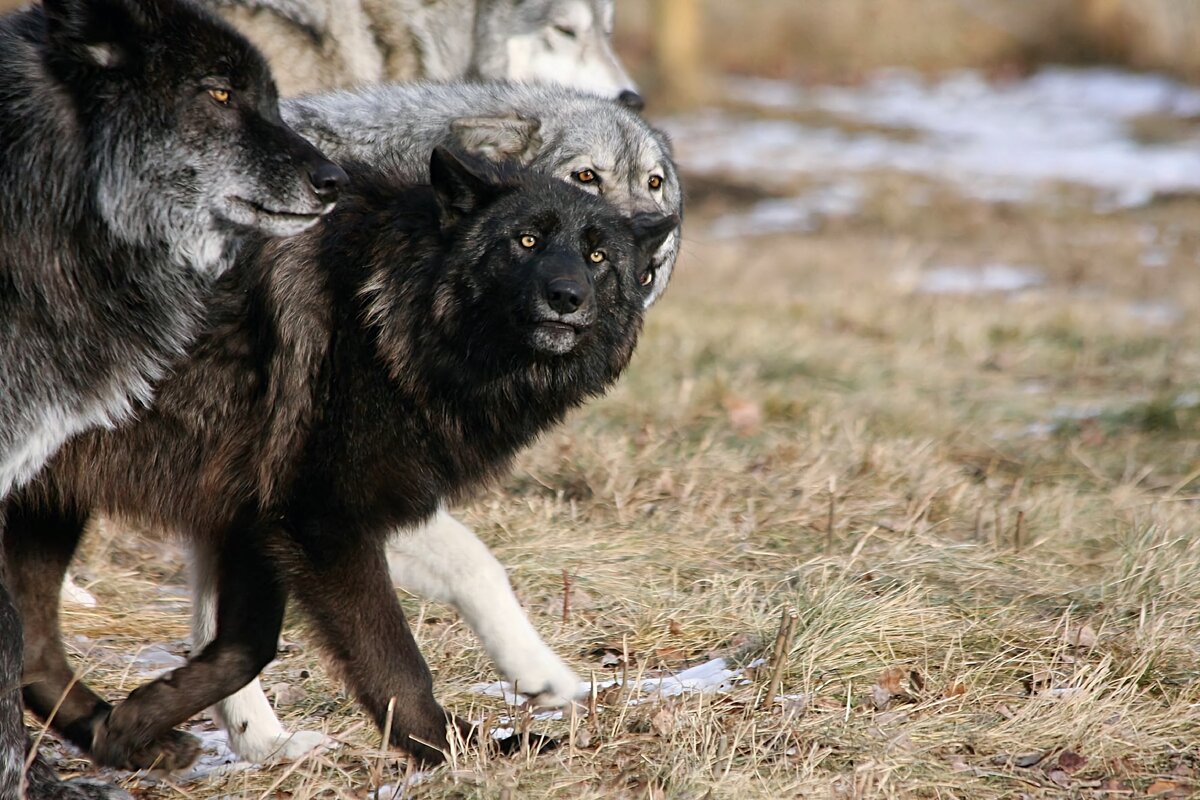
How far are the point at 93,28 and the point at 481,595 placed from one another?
1.88 meters

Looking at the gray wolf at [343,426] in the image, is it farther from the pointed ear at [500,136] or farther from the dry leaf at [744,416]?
the dry leaf at [744,416]

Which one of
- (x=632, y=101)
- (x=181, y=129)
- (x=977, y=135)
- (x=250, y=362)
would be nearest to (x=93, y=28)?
(x=181, y=129)

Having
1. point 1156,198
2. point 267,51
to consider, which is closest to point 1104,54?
point 1156,198

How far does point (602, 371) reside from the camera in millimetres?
3900

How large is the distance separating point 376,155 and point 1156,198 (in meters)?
14.2

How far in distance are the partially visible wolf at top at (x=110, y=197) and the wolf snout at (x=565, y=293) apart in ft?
2.04

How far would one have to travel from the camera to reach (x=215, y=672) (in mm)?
3490

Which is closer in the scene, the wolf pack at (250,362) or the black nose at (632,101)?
the wolf pack at (250,362)

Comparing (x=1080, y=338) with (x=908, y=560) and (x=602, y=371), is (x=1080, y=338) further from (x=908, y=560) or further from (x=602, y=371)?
(x=602, y=371)

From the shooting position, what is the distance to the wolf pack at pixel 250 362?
315cm

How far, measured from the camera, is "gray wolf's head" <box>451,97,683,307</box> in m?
4.81

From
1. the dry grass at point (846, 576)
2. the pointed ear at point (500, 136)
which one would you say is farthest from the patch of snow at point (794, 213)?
the pointed ear at point (500, 136)

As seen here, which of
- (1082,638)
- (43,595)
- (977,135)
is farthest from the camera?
(977,135)

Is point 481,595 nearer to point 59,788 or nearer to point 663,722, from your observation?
point 663,722
